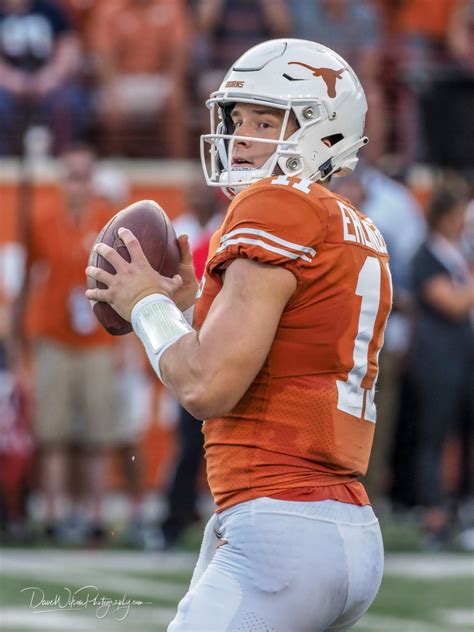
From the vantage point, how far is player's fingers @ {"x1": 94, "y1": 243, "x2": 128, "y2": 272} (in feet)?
8.95

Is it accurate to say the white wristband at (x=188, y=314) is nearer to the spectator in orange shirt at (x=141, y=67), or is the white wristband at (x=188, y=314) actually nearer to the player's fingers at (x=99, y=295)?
the player's fingers at (x=99, y=295)

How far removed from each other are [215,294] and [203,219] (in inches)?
179

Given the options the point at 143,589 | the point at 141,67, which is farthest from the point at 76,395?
the point at 141,67

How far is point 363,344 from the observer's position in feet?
8.91

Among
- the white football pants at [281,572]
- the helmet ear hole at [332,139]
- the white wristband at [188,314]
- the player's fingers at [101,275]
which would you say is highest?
the helmet ear hole at [332,139]

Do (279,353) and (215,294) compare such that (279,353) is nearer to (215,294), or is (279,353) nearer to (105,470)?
(215,294)

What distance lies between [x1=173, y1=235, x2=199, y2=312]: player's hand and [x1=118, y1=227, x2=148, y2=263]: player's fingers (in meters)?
0.23

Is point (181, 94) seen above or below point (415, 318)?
above

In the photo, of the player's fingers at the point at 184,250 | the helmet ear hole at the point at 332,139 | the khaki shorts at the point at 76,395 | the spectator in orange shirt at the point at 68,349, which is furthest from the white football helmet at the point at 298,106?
the khaki shorts at the point at 76,395

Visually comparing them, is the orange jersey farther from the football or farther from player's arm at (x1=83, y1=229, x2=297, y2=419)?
the football

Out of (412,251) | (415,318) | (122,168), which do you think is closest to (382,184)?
(412,251)

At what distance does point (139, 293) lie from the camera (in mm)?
2695

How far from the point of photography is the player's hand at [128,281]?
2.70 m

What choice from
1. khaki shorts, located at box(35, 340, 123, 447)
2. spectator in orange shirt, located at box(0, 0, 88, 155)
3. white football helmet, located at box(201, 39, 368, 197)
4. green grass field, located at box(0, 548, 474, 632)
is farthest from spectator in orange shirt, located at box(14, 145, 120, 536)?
white football helmet, located at box(201, 39, 368, 197)
